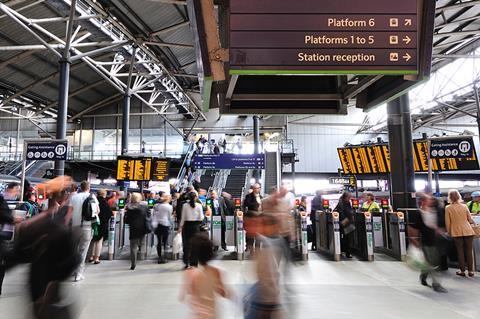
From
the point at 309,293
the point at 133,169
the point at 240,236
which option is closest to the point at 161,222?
the point at 240,236

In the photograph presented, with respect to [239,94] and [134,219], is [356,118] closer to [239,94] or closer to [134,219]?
[134,219]

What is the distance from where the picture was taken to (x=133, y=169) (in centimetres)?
1619

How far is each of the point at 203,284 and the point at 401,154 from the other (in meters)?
8.86

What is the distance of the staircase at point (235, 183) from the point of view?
21700 mm

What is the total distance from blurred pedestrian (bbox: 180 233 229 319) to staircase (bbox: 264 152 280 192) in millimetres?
20375

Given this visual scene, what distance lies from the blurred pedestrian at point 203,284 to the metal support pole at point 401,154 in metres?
8.47

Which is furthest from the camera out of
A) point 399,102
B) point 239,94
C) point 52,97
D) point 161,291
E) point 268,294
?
point 52,97

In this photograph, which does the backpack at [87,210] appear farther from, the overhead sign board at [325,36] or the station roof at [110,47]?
the station roof at [110,47]

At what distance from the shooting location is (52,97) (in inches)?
1219

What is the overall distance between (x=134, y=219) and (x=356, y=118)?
30.9 meters

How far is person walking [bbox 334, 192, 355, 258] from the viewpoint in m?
9.59

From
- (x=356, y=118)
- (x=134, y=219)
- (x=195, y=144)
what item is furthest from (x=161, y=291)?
(x=356, y=118)

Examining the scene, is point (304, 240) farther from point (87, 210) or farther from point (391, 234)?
point (87, 210)

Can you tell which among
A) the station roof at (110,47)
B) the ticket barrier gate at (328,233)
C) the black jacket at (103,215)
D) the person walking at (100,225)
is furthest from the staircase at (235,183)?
the black jacket at (103,215)
